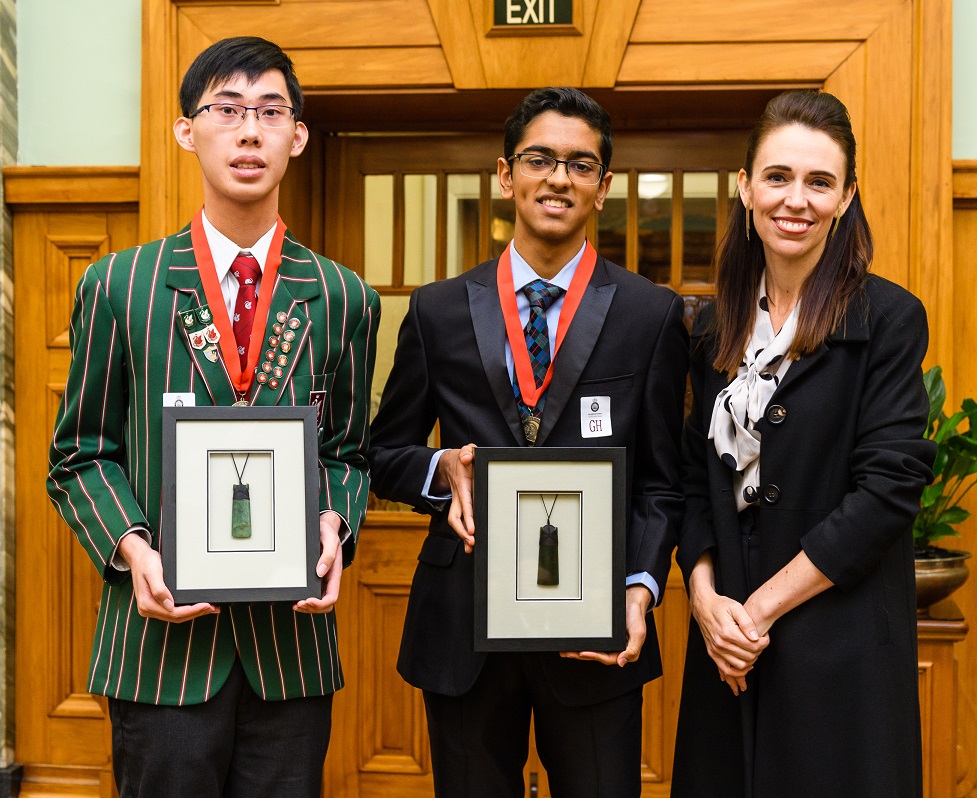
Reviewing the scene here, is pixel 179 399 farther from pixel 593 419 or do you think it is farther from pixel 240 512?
pixel 593 419

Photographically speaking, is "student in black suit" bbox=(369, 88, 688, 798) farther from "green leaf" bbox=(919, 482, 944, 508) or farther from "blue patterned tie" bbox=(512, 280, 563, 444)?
"green leaf" bbox=(919, 482, 944, 508)

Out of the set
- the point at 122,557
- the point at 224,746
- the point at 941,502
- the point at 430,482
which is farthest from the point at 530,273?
the point at 941,502

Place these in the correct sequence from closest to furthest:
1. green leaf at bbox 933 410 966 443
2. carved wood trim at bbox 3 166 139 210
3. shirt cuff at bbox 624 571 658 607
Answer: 1. shirt cuff at bbox 624 571 658 607
2. green leaf at bbox 933 410 966 443
3. carved wood trim at bbox 3 166 139 210

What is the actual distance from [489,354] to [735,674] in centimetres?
76

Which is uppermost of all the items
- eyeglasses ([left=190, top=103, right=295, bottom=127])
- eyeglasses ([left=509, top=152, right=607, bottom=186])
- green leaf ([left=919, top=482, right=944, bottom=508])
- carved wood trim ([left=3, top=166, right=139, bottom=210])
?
carved wood trim ([left=3, top=166, right=139, bottom=210])

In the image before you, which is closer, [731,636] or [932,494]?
[731,636]

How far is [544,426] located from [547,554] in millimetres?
265

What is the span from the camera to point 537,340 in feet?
6.79

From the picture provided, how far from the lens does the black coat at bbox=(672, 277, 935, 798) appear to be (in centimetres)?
180

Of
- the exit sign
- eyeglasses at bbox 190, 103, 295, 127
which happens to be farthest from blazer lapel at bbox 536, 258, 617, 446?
the exit sign

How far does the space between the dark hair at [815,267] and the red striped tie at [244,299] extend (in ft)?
2.90

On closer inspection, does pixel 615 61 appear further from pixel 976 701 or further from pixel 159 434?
pixel 976 701

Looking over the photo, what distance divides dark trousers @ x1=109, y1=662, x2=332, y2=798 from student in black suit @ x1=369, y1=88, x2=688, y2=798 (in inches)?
12.0

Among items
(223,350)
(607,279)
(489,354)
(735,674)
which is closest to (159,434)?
(223,350)
